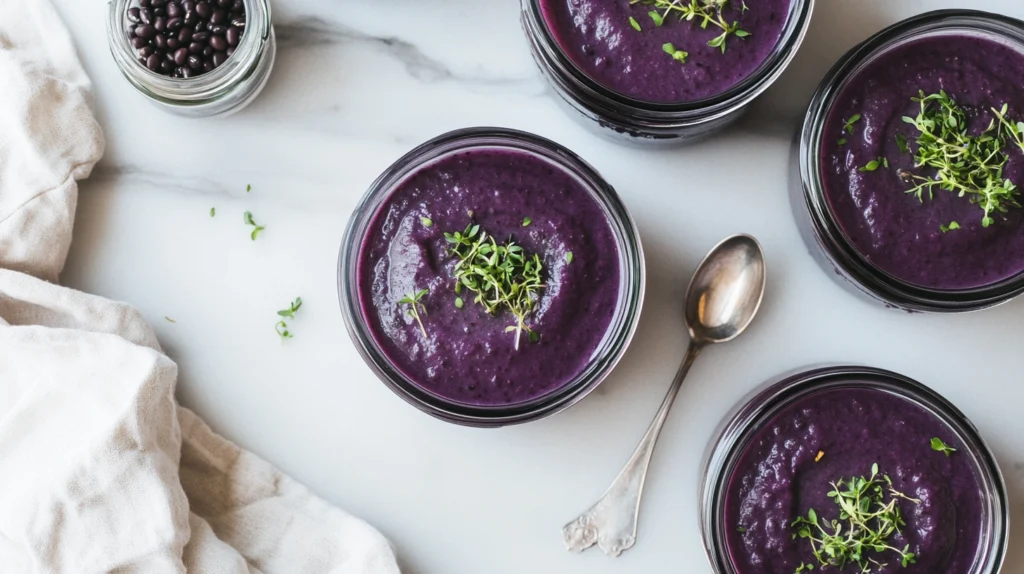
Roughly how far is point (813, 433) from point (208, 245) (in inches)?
67.0

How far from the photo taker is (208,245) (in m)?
2.66

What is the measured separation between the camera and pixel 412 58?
2.65m

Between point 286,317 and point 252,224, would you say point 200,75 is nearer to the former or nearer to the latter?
point 252,224

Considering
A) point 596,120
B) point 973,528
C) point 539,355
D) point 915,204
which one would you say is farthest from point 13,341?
point 973,528

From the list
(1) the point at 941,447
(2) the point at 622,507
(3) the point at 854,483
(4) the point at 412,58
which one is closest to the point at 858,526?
(3) the point at 854,483

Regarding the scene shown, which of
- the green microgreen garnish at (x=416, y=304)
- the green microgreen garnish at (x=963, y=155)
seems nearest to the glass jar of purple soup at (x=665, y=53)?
the green microgreen garnish at (x=963, y=155)

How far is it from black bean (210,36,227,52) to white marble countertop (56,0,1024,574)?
0.21m

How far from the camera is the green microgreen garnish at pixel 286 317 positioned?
2619 millimetres

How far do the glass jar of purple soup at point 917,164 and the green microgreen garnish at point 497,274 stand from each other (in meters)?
0.74

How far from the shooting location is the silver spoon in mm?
2557

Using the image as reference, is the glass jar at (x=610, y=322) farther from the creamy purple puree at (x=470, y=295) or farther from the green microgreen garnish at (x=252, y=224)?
the green microgreen garnish at (x=252, y=224)

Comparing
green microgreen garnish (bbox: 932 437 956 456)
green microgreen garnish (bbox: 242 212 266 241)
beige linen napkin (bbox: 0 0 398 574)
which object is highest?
green microgreen garnish (bbox: 932 437 956 456)

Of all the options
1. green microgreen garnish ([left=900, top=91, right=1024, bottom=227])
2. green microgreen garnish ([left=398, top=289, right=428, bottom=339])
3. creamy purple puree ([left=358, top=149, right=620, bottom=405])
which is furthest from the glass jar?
green microgreen garnish ([left=900, top=91, right=1024, bottom=227])

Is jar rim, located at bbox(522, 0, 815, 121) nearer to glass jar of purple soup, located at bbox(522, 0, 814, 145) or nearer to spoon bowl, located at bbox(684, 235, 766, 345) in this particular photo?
glass jar of purple soup, located at bbox(522, 0, 814, 145)
